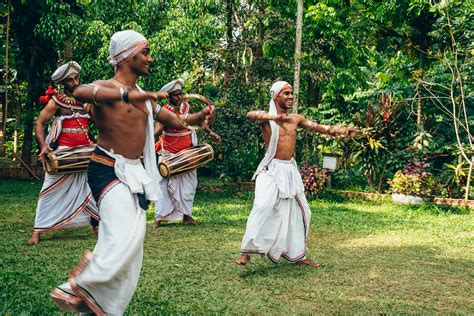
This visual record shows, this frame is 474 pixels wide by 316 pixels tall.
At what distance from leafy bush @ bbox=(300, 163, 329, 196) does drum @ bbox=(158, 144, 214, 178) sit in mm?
4002

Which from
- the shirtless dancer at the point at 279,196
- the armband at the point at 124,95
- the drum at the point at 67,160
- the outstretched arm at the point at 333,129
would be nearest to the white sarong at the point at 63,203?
the drum at the point at 67,160

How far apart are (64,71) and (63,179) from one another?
4.70ft

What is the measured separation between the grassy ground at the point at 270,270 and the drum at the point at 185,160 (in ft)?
2.82

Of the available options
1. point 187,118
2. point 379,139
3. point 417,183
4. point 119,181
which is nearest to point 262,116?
point 187,118

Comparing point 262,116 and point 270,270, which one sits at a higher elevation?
point 262,116

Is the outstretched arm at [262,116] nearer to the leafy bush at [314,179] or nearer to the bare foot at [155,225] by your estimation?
Result: the bare foot at [155,225]

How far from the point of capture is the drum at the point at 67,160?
696cm

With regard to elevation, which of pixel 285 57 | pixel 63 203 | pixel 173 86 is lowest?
pixel 63 203

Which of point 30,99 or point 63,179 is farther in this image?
point 30,99

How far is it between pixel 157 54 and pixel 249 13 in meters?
3.04

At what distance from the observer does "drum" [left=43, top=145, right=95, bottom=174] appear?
6.96m

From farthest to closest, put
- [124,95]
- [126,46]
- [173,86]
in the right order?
[173,86], [126,46], [124,95]

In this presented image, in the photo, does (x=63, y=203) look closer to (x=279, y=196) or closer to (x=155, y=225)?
(x=155, y=225)

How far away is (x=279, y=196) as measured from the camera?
19.7 ft
